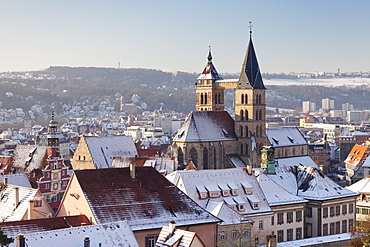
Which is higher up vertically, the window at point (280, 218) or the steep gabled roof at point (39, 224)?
the steep gabled roof at point (39, 224)

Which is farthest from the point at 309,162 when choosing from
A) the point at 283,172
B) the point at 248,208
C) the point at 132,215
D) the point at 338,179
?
the point at 132,215

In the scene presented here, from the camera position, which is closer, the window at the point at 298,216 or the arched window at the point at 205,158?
the window at the point at 298,216

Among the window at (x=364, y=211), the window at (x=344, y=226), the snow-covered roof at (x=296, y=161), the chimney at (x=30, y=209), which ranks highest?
the chimney at (x=30, y=209)

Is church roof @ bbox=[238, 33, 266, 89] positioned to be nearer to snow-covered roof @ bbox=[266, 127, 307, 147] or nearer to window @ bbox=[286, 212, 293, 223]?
snow-covered roof @ bbox=[266, 127, 307, 147]

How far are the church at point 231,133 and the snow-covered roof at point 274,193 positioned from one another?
2210 cm

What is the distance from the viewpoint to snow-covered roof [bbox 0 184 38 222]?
149ft

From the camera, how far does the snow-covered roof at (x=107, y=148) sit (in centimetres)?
7794

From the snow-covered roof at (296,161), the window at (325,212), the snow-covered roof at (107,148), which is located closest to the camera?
the window at (325,212)

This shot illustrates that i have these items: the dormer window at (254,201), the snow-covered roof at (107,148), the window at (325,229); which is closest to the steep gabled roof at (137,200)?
the dormer window at (254,201)

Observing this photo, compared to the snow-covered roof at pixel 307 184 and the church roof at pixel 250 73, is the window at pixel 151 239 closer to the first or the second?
the snow-covered roof at pixel 307 184

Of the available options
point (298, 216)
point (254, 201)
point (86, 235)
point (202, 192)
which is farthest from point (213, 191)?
point (86, 235)

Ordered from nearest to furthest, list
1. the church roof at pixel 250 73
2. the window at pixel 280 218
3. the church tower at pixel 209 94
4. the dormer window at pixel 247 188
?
the dormer window at pixel 247 188 → the window at pixel 280 218 → the church roof at pixel 250 73 → the church tower at pixel 209 94

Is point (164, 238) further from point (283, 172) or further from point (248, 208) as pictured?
point (283, 172)

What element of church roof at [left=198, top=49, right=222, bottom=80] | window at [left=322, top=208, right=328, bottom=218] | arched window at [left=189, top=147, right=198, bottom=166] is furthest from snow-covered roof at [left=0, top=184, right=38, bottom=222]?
church roof at [left=198, top=49, right=222, bottom=80]
